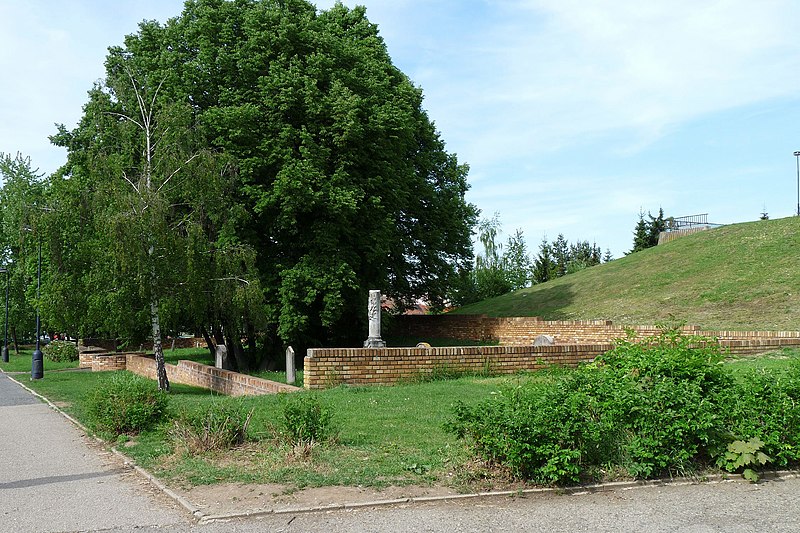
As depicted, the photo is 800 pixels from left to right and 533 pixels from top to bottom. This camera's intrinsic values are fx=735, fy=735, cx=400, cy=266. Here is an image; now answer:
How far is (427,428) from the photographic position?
920 centimetres

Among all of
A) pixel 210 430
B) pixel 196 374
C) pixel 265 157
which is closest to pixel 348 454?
pixel 210 430

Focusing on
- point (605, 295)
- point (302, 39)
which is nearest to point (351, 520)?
point (302, 39)

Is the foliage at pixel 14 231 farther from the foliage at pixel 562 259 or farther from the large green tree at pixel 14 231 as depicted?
the foliage at pixel 562 259

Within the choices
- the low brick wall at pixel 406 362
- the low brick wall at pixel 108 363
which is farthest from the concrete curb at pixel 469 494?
the low brick wall at pixel 108 363

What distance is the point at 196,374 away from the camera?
20.5m

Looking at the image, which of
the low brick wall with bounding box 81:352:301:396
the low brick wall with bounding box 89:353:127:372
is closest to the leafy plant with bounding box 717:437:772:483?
the low brick wall with bounding box 81:352:301:396

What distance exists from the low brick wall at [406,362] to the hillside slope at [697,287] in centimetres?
1126

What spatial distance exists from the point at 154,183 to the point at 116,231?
2244 mm

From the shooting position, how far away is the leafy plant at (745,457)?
6.78 metres

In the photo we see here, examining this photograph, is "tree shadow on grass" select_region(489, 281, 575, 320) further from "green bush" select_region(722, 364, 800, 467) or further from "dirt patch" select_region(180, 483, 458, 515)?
"dirt patch" select_region(180, 483, 458, 515)

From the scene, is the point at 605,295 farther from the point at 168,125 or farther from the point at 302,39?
the point at 168,125

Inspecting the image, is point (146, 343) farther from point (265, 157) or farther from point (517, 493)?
point (517, 493)

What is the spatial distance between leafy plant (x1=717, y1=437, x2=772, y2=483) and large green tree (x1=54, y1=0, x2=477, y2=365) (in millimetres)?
12286

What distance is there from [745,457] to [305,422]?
4368 millimetres
